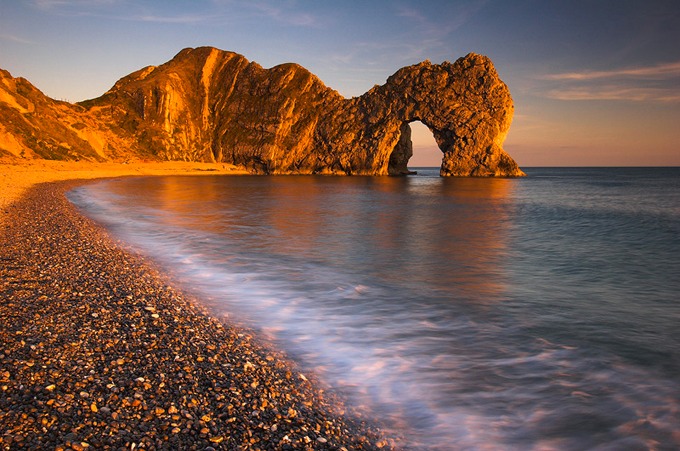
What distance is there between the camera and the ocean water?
17.9ft

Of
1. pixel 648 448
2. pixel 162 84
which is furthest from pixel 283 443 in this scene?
pixel 162 84

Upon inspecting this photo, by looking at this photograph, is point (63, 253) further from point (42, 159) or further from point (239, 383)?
point (42, 159)

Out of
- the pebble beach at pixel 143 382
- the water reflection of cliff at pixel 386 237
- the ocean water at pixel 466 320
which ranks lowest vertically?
the water reflection of cliff at pixel 386 237

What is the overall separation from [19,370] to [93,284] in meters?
4.50

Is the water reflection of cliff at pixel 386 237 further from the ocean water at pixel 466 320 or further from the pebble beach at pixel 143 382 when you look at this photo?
the pebble beach at pixel 143 382

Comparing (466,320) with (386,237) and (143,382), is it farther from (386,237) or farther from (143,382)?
(386,237)

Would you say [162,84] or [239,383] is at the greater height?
[162,84]

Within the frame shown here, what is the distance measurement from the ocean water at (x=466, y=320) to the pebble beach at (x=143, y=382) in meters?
0.80

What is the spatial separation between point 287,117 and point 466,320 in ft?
410

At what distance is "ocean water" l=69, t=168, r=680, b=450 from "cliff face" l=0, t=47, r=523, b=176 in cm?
8547

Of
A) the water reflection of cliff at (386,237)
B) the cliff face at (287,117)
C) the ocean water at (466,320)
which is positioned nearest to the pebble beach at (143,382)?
the ocean water at (466,320)

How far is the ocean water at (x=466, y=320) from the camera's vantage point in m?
5.45

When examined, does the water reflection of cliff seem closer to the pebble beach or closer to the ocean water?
the ocean water

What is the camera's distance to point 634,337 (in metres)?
8.59
